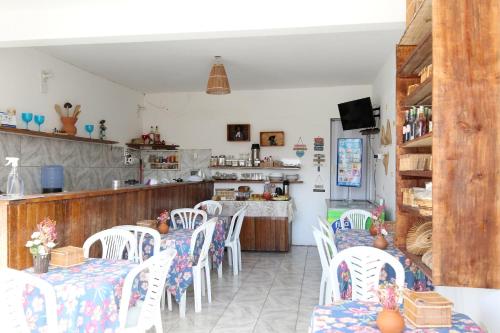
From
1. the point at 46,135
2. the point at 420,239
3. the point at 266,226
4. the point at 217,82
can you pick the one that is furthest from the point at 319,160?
the point at 420,239

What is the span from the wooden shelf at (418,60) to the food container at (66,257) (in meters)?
2.38

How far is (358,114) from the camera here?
20.1 ft

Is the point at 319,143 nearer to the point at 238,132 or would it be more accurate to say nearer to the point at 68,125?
the point at 238,132

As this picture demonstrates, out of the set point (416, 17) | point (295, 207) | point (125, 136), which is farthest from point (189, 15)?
point (295, 207)

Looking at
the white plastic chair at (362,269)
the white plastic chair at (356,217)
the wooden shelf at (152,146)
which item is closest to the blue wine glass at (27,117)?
the wooden shelf at (152,146)

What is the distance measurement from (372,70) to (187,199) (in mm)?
3311

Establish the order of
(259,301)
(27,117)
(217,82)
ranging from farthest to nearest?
(217,82) < (27,117) < (259,301)

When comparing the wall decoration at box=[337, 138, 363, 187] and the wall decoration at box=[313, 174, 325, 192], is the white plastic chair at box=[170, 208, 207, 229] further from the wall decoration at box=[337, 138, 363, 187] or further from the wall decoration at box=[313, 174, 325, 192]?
the wall decoration at box=[337, 138, 363, 187]

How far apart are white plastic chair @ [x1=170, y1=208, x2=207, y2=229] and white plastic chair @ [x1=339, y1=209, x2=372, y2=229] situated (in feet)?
5.83

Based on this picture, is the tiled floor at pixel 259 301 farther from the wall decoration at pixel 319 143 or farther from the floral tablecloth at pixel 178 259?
the wall decoration at pixel 319 143

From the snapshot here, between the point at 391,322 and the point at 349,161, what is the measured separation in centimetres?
555

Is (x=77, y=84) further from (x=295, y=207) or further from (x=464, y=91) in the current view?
(x=464, y=91)

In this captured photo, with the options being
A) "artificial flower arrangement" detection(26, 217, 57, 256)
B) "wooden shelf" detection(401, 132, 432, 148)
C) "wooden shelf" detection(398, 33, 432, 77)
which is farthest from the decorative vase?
"wooden shelf" detection(398, 33, 432, 77)

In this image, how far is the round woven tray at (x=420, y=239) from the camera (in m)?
2.19
